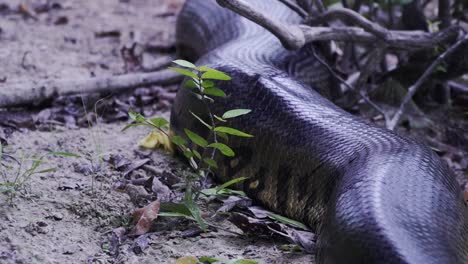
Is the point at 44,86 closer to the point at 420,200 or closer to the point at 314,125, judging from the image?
the point at 314,125

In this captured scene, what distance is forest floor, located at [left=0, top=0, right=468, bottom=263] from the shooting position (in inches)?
100

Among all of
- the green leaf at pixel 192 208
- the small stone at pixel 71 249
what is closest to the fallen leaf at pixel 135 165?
the green leaf at pixel 192 208

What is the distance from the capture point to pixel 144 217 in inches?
107

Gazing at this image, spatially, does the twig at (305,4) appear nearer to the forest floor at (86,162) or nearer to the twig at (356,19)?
the twig at (356,19)

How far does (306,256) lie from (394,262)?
2.06ft

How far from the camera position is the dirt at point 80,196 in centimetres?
252

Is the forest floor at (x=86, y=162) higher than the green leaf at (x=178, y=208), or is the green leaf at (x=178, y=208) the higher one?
the green leaf at (x=178, y=208)

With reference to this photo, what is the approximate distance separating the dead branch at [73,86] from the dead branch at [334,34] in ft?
4.79

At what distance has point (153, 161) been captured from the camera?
3.56 meters

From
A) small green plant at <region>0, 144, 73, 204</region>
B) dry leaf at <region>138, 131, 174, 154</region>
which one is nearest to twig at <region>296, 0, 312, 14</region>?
dry leaf at <region>138, 131, 174, 154</region>

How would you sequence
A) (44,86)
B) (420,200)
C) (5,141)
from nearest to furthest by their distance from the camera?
(420,200) < (5,141) < (44,86)

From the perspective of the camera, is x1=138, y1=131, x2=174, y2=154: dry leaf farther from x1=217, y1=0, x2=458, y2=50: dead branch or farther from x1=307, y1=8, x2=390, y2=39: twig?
x1=307, y1=8, x2=390, y2=39: twig

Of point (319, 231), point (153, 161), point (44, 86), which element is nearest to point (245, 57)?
point (153, 161)

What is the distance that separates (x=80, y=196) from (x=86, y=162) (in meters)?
0.49
